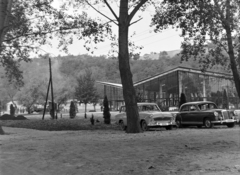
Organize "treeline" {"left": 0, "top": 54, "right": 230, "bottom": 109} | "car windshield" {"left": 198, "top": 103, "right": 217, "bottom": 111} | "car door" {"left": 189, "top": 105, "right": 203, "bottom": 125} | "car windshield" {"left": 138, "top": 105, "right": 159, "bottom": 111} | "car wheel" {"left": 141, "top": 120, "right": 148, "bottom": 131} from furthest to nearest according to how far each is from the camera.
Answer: "treeline" {"left": 0, "top": 54, "right": 230, "bottom": 109}
"car windshield" {"left": 198, "top": 103, "right": 217, "bottom": 111}
"car door" {"left": 189, "top": 105, "right": 203, "bottom": 125}
"car windshield" {"left": 138, "top": 105, "right": 159, "bottom": 111}
"car wheel" {"left": 141, "top": 120, "right": 148, "bottom": 131}

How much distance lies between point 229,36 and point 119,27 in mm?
8434

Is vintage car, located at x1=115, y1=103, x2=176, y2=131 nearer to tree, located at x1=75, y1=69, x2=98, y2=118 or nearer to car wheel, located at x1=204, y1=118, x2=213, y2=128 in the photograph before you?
Answer: car wheel, located at x1=204, y1=118, x2=213, y2=128

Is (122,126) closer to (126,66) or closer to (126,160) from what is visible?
(126,66)

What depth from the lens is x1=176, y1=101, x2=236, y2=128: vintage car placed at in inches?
776

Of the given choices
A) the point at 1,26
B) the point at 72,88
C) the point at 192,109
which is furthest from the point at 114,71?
the point at 1,26

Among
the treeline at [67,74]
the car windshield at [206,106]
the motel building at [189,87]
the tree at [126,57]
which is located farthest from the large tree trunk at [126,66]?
the treeline at [67,74]

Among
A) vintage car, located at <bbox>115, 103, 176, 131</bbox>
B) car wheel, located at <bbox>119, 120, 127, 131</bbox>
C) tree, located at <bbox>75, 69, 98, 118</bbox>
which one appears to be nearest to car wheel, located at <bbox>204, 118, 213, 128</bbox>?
vintage car, located at <bbox>115, 103, 176, 131</bbox>

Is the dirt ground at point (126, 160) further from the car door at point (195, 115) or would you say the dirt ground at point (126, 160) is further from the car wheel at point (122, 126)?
the car door at point (195, 115)

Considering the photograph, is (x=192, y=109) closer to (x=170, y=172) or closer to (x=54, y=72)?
(x=170, y=172)

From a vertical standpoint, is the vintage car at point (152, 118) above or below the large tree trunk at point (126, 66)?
below

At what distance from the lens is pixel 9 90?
87.5 meters

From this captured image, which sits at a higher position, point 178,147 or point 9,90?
point 9,90

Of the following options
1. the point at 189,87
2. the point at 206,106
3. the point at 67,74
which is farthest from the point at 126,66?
the point at 67,74

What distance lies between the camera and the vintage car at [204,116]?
19.7 m
